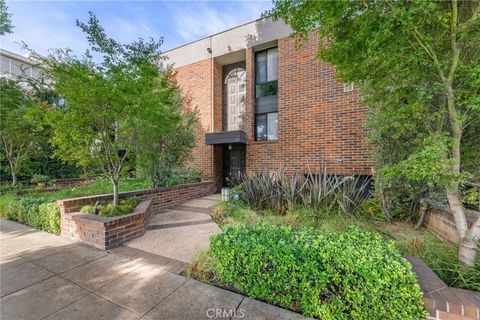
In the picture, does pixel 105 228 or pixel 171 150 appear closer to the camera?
pixel 105 228

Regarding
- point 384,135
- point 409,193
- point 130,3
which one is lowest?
point 409,193

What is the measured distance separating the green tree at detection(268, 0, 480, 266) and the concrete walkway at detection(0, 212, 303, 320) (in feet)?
7.63

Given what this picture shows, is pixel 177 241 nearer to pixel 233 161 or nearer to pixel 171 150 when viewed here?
pixel 171 150

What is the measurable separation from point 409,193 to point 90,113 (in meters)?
7.16

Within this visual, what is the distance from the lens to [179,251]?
3.68 m

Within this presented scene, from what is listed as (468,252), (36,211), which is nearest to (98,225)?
(36,211)

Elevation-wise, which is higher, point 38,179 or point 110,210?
point 38,179

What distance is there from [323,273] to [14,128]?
10677 millimetres

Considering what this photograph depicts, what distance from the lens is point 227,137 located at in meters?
8.62

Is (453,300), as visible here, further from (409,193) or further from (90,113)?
(90,113)

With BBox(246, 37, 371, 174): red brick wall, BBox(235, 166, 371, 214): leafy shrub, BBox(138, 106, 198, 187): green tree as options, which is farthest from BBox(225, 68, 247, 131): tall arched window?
BBox(235, 166, 371, 214): leafy shrub

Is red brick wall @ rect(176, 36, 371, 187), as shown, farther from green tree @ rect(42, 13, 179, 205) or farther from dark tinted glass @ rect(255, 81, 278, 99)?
green tree @ rect(42, 13, 179, 205)

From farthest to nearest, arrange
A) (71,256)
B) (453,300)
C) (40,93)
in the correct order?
(40,93) → (71,256) → (453,300)

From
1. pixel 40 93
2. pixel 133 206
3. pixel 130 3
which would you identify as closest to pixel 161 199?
pixel 133 206
